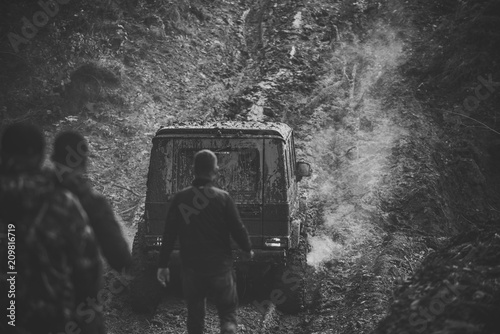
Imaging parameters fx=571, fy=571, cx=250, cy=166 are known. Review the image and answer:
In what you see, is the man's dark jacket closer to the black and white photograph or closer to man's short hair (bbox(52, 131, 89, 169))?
the black and white photograph

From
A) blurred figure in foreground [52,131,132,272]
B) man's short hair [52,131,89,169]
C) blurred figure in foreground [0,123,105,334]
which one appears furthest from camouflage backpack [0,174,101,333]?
man's short hair [52,131,89,169]

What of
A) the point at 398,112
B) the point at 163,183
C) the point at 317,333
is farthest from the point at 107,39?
the point at 317,333

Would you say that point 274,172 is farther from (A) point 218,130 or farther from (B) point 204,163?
(B) point 204,163

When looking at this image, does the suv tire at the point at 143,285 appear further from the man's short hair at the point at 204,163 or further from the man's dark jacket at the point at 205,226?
the man's short hair at the point at 204,163

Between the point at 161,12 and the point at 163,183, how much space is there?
38.3 feet

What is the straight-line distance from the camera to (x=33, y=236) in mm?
3105

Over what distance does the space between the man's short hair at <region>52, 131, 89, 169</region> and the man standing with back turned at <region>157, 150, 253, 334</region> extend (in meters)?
1.03

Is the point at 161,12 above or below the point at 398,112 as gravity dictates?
above

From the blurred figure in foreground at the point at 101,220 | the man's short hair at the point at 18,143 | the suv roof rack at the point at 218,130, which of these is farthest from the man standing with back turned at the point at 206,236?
the suv roof rack at the point at 218,130

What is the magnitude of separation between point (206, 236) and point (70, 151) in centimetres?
141

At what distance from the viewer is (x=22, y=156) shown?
313 centimetres

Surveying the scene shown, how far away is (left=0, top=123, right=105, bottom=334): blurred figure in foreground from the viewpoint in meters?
3.10

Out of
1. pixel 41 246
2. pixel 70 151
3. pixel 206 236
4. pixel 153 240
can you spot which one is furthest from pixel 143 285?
pixel 41 246

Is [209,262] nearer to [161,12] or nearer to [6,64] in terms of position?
[6,64]
